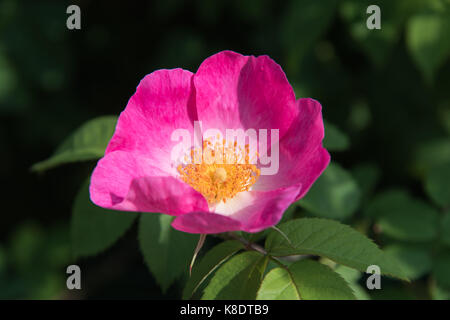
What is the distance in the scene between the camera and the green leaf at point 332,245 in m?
1.05

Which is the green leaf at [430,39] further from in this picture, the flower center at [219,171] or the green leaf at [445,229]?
the flower center at [219,171]

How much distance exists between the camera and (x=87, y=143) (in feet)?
5.04

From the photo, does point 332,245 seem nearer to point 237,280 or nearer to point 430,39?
point 237,280

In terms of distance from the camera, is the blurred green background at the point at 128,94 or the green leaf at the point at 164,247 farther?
the blurred green background at the point at 128,94

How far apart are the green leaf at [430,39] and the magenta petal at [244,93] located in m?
0.68

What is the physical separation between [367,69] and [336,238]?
1956 mm

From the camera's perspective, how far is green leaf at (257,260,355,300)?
3.38ft

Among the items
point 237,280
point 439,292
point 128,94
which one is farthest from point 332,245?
point 128,94

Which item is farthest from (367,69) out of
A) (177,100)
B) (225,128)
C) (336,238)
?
(336,238)

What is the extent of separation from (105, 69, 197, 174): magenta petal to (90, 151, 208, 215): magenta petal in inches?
2.0

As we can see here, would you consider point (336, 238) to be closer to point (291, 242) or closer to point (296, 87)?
point (291, 242)

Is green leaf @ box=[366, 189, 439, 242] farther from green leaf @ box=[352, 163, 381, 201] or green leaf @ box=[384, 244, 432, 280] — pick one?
green leaf @ box=[352, 163, 381, 201]

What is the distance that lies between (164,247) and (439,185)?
3.65 ft

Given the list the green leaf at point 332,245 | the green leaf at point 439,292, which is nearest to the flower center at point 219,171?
the green leaf at point 332,245
